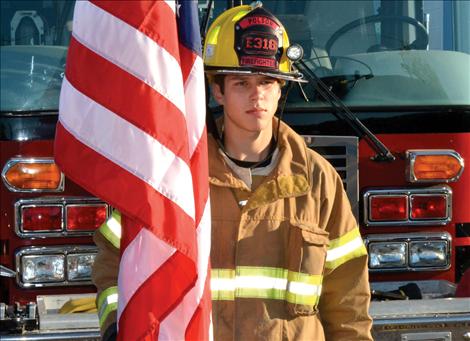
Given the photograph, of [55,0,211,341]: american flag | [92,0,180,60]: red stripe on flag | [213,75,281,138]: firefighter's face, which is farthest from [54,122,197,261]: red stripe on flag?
[213,75,281,138]: firefighter's face

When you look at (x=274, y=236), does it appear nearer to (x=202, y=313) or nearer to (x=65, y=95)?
(x=202, y=313)

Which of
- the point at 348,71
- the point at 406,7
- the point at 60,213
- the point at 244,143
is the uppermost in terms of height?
the point at 406,7

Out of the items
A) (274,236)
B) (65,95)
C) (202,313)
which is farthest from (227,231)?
(65,95)

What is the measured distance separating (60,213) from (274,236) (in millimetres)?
1459

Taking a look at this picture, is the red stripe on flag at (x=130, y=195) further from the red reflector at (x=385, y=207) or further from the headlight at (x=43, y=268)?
the red reflector at (x=385, y=207)

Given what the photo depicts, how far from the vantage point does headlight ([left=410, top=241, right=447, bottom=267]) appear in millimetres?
4234

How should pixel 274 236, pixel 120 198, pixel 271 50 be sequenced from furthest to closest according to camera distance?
pixel 271 50
pixel 274 236
pixel 120 198

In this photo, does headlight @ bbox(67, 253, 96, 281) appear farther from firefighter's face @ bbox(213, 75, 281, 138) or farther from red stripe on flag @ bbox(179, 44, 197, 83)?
red stripe on flag @ bbox(179, 44, 197, 83)

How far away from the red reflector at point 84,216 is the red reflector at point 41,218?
0.05m

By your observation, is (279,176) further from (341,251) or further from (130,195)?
(130,195)

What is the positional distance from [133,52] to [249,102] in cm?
51

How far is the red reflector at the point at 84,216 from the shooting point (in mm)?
3977

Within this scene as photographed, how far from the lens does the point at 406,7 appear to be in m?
4.48

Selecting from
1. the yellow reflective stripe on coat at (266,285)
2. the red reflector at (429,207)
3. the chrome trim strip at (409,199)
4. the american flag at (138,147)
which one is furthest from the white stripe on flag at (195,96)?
the red reflector at (429,207)
